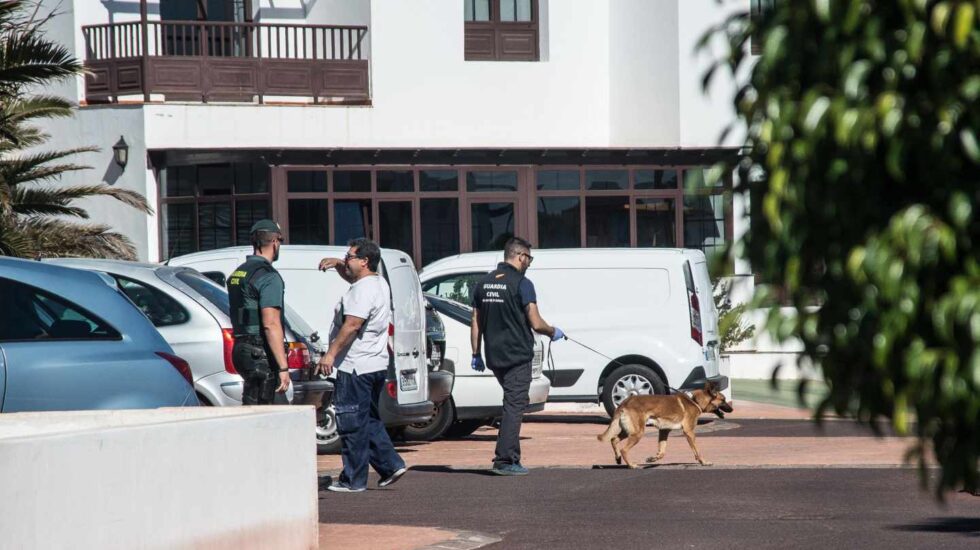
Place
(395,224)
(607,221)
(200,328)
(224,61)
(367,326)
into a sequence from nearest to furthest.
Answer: (367,326) < (200,328) < (224,61) < (395,224) < (607,221)

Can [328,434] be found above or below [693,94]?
below

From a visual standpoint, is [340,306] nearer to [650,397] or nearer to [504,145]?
[650,397]

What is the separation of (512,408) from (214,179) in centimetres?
1511

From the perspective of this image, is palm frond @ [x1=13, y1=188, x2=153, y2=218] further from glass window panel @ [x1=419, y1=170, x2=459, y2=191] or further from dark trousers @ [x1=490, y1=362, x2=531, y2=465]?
dark trousers @ [x1=490, y1=362, x2=531, y2=465]

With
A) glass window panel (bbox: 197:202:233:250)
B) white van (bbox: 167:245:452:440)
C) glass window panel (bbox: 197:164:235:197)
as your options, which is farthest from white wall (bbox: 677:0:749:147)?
white van (bbox: 167:245:452:440)

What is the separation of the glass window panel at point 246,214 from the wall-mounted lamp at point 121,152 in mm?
2054

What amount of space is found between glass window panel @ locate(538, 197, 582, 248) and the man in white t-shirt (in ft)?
54.3

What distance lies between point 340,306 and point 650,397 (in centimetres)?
334

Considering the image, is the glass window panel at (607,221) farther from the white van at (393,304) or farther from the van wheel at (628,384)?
the white van at (393,304)

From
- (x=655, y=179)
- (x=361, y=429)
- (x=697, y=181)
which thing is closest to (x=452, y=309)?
(x=361, y=429)

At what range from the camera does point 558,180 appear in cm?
2794

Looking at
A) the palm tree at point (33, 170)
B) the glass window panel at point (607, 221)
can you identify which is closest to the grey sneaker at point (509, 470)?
the palm tree at point (33, 170)

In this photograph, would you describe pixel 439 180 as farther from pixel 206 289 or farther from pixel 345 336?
pixel 345 336

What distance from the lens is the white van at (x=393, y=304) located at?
13539 mm
